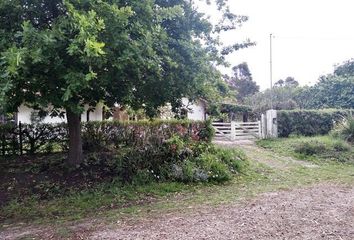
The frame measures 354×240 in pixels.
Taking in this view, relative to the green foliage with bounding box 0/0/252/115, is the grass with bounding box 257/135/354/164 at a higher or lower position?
lower

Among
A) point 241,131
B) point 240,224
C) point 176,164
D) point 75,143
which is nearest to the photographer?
point 240,224

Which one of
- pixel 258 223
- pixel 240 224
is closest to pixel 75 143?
pixel 240 224

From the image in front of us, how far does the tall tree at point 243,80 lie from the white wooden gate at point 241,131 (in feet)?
82.1

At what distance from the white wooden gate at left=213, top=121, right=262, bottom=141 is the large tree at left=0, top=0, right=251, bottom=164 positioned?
38.7 feet

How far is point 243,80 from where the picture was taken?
45.4 meters

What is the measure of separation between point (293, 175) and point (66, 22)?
8.06 meters

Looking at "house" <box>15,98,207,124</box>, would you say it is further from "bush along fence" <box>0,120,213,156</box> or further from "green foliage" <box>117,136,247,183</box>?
"green foliage" <box>117,136,247,183</box>

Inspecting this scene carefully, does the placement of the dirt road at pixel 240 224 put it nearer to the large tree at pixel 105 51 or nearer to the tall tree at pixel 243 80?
the large tree at pixel 105 51

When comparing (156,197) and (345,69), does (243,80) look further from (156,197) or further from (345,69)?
(156,197)

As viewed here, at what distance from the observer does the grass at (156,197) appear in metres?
6.54

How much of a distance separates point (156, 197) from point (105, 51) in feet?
12.6

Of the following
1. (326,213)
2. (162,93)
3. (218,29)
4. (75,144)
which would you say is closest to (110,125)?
(75,144)

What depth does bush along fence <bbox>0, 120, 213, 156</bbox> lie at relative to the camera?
1124 centimetres

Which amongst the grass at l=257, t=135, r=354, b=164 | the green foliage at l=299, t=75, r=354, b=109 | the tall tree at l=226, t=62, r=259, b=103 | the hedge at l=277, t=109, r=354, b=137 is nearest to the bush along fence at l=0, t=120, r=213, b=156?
the grass at l=257, t=135, r=354, b=164
